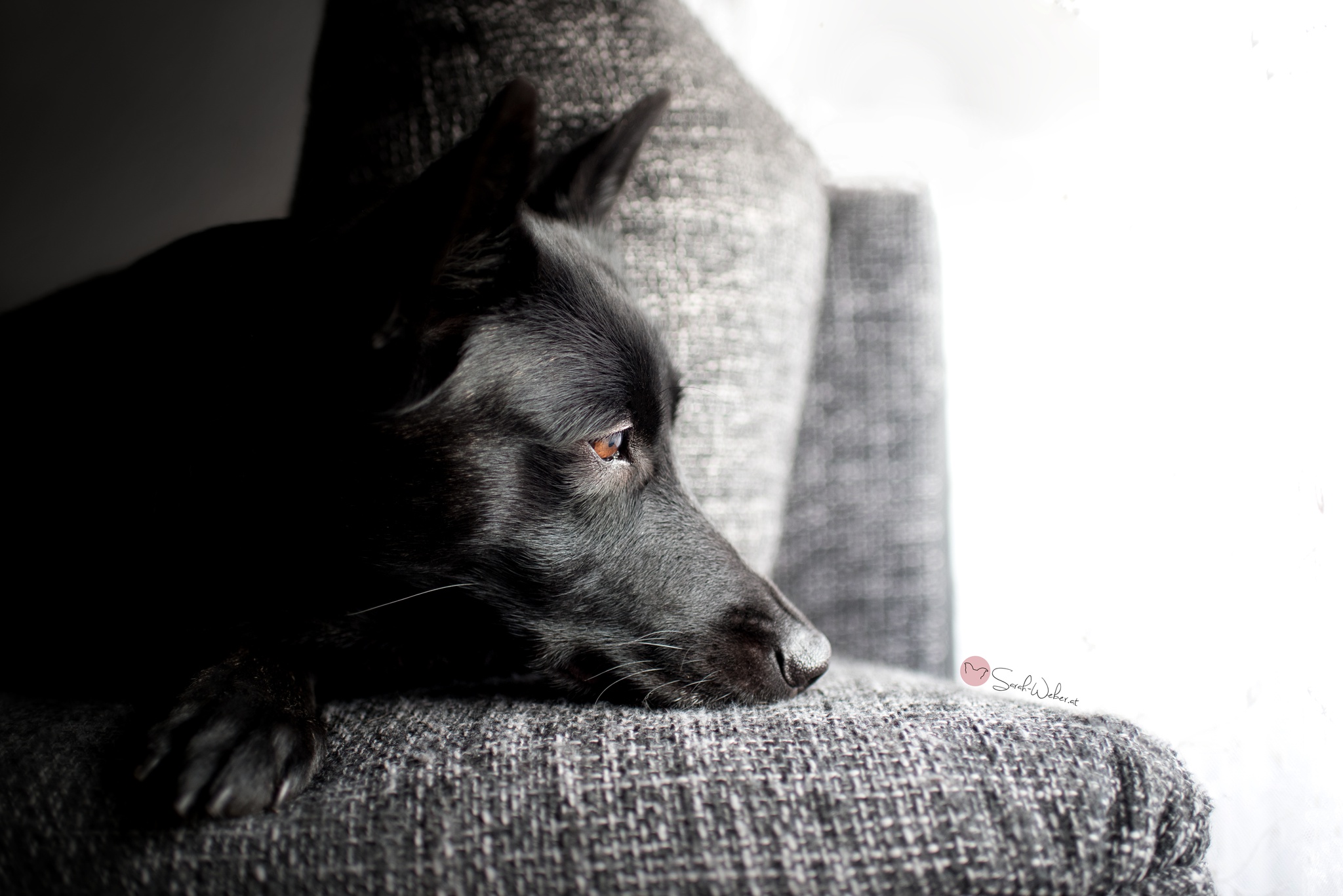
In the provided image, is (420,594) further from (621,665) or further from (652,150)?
(652,150)

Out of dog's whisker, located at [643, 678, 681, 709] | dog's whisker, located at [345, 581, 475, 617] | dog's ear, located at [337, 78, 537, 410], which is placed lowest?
dog's whisker, located at [643, 678, 681, 709]

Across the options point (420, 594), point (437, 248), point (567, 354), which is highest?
point (437, 248)

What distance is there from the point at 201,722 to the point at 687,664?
0.51m

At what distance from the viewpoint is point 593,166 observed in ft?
3.95

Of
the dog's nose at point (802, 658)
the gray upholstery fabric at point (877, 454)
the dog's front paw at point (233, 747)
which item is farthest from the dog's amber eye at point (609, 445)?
the gray upholstery fabric at point (877, 454)

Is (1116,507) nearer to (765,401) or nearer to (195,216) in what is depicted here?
(765,401)

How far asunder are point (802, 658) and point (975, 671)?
1.37 ft

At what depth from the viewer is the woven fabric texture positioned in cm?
137

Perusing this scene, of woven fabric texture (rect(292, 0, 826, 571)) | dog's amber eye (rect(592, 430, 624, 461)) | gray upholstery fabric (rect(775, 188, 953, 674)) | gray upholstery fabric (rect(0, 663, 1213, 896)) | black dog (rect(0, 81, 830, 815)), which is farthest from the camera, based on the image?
gray upholstery fabric (rect(775, 188, 953, 674))

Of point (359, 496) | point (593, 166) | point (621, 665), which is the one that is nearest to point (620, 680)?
point (621, 665)

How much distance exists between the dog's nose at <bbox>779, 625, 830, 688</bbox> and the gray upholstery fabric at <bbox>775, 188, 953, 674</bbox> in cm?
70

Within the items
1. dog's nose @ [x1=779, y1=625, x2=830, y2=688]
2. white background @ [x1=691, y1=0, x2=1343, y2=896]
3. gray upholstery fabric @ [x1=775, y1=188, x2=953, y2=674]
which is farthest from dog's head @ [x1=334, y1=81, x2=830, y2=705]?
gray upholstery fabric @ [x1=775, y1=188, x2=953, y2=674]

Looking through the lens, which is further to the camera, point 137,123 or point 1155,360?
point 137,123

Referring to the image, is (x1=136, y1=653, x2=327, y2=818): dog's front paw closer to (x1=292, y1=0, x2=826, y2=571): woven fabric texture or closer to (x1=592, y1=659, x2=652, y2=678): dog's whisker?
(x1=592, y1=659, x2=652, y2=678): dog's whisker
